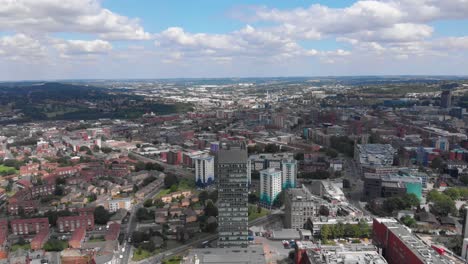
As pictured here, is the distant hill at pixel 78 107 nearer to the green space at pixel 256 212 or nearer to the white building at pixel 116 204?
the white building at pixel 116 204

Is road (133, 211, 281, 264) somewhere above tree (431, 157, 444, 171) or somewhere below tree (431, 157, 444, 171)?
below

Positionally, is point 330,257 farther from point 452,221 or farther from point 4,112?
point 4,112

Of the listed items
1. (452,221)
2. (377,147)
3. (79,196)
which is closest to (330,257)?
(452,221)

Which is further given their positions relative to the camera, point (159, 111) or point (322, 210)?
point (159, 111)

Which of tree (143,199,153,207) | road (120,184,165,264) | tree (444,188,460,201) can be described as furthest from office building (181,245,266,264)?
tree (444,188,460,201)

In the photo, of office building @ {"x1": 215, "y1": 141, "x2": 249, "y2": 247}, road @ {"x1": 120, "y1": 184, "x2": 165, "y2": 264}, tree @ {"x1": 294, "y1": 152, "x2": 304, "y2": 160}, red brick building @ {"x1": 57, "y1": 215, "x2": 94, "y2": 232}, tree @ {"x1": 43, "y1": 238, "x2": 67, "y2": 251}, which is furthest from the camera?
tree @ {"x1": 294, "y1": 152, "x2": 304, "y2": 160}

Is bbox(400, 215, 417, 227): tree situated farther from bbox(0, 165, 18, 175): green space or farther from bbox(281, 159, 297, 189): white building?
bbox(0, 165, 18, 175): green space
